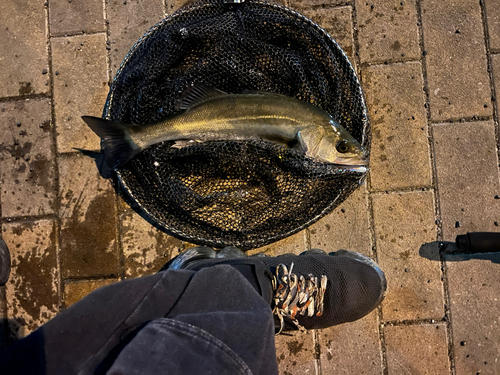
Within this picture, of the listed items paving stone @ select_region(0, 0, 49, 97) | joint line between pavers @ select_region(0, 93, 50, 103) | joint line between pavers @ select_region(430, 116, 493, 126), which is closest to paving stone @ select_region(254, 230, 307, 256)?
joint line between pavers @ select_region(430, 116, 493, 126)

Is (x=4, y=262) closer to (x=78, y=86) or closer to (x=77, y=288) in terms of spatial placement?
(x=77, y=288)

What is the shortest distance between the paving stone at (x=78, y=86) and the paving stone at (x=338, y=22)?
1717 mm

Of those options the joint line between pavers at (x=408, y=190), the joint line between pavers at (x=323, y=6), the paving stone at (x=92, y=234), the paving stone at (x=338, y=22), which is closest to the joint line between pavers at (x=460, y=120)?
the joint line between pavers at (x=408, y=190)

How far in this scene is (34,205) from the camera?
3076mm

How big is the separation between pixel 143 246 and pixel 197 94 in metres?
1.28

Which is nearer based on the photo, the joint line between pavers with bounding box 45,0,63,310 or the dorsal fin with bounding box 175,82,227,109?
the dorsal fin with bounding box 175,82,227,109

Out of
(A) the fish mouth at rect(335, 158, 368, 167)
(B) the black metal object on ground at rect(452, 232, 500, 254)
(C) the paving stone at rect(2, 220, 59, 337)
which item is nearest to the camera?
(A) the fish mouth at rect(335, 158, 368, 167)

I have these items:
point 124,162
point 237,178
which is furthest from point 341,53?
point 124,162

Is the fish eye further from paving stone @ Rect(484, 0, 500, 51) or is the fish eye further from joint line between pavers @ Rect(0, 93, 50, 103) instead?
joint line between pavers @ Rect(0, 93, 50, 103)

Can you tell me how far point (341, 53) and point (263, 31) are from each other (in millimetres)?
558

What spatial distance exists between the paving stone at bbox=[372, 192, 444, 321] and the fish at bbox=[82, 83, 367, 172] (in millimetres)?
671

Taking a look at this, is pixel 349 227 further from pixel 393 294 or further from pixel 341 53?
pixel 341 53

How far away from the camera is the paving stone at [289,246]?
9.88 ft

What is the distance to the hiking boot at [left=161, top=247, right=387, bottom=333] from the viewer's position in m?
2.47
